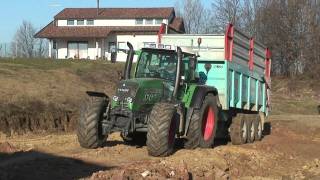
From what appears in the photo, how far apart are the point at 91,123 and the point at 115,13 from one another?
163 ft

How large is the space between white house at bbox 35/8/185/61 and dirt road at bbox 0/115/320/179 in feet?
135

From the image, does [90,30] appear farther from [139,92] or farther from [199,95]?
[139,92]

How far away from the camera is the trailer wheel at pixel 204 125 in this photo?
14508 millimetres

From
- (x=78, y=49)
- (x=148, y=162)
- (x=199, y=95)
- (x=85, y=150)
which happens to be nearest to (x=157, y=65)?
(x=199, y=95)

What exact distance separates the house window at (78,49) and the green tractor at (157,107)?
44411 mm

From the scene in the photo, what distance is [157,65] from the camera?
49.1ft

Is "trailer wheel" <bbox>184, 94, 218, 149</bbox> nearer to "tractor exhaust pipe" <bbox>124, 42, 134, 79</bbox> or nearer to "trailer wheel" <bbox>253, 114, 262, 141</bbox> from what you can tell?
"tractor exhaust pipe" <bbox>124, 42, 134, 79</bbox>

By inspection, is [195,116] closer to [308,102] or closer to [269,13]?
[308,102]

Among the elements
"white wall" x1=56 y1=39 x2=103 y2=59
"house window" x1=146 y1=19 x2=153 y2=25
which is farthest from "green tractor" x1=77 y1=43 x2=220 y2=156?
"house window" x1=146 y1=19 x2=153 y2=25

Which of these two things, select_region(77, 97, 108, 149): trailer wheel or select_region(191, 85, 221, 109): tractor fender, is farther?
select_region(191, 85, 221, 109): tractor fender

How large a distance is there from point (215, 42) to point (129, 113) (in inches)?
181

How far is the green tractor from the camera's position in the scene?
1323cm

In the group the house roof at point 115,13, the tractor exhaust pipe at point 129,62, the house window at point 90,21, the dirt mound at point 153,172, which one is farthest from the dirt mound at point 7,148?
the house window at point 90,21

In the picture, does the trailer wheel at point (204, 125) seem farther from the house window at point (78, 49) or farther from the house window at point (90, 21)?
the house window at point (90, 21)
